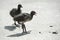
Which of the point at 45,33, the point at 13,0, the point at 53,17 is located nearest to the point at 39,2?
the point at 13,0

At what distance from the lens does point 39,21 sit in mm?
11180

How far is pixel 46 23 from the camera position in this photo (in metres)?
10.7

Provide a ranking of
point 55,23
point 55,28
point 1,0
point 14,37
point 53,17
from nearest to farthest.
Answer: point 14,37
point 55,28
point 55,23
point 53,17
point 1,0

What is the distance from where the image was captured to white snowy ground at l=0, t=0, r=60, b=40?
8.98 meters

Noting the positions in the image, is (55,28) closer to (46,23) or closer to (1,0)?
(46,23)

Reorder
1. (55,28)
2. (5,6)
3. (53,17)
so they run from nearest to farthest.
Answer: (55,28), (53,17), (5,6)

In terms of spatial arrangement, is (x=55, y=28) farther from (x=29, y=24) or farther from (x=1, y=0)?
(x=1, y=0)

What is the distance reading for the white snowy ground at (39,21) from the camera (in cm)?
898

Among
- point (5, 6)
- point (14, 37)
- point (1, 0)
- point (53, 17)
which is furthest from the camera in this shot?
point (1, 0)

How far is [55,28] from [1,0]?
7.88m

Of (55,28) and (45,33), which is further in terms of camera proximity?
(55,28)

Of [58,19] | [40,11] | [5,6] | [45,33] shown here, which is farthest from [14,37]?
[5,6]

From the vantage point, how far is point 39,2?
15.9 m

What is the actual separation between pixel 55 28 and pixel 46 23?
88cm
